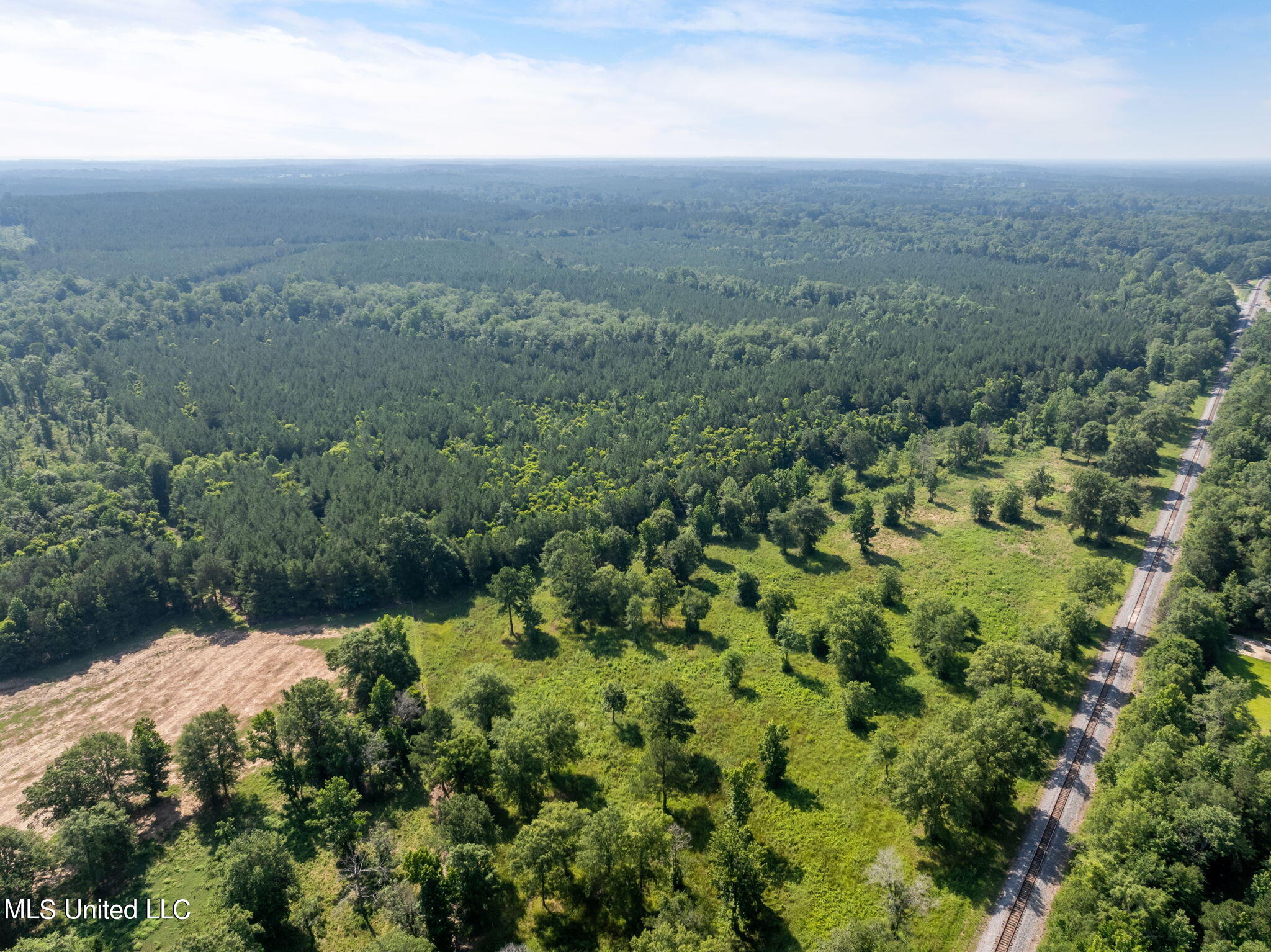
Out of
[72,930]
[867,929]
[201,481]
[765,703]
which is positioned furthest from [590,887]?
[201,481]

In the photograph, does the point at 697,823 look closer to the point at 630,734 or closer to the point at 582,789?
the point at 582,789

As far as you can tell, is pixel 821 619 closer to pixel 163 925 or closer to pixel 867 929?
pixel 867 929

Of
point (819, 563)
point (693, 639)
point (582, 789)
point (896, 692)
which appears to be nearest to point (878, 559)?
point (819, 563)

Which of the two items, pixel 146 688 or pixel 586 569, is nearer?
pixel 146 688

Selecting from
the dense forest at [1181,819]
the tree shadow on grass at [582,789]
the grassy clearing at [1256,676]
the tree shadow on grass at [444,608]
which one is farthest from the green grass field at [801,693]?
the dense forest at [1181,819]

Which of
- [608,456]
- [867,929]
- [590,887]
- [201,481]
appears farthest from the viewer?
[608,456]

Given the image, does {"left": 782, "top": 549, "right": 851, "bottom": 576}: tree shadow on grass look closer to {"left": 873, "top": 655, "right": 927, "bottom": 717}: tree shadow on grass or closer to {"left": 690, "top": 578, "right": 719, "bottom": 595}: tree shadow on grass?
{"left": 690, "top": 578, "right": 719, "bottom": 595}: tree shadow on grass

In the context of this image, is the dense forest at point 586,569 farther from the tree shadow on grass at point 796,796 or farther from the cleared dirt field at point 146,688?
the cleared dirt field at point 146,688
